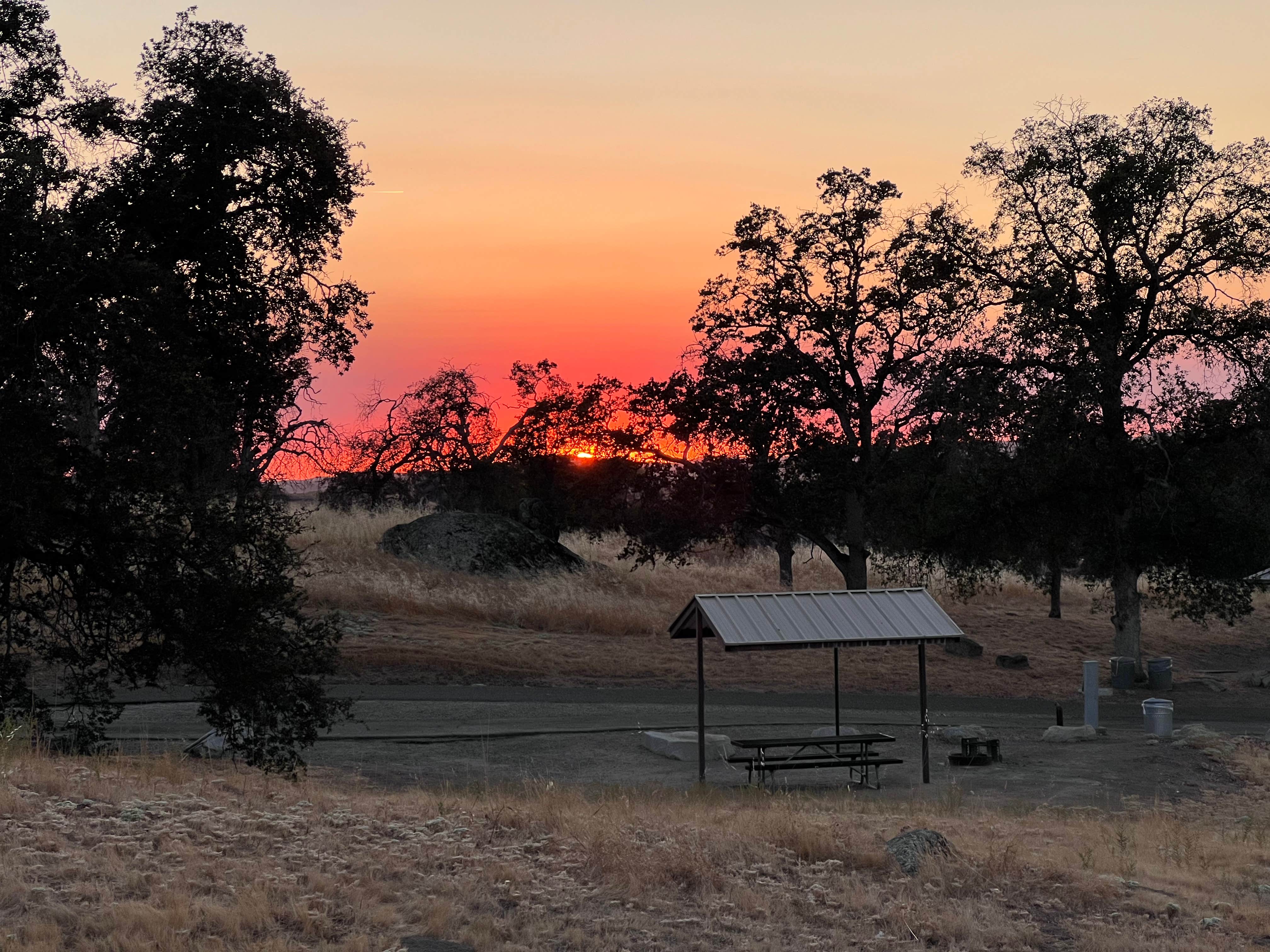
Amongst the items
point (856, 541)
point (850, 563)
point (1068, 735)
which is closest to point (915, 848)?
point (1068, 735)

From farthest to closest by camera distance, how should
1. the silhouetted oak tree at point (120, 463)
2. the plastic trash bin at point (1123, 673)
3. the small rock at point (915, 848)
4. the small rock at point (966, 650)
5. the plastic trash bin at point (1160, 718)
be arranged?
the small rock at point (966, 650)
the plastic trash bin at point (1123, 673)
the plastic trash bin at point (1160, 718)
the silhouetted oak tree at point (120, 463)
the small rock at point (915, 848)

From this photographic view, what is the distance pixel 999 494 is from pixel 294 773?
62.5 ft

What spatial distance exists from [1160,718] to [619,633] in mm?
14935

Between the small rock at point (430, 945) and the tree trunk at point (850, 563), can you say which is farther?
the tree trunk at point (850, 563)

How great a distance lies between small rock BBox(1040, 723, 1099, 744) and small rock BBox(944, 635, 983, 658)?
10.2 metres

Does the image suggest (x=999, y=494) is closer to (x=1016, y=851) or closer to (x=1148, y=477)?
(x=1148, y=477)

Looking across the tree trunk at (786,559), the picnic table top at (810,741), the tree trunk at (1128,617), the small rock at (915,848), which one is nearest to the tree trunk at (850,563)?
the tree trunk at (786,559)

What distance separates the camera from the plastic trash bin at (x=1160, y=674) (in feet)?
91.6

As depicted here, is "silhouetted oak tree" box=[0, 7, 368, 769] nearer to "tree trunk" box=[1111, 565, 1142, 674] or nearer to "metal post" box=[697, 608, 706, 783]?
"metal post" box=[697, 608, 706, 783]

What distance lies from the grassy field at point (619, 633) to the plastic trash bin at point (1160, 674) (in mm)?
883

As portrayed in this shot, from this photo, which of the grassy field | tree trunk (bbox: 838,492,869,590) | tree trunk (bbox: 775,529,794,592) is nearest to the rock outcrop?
the grassy field

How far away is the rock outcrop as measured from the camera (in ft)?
122

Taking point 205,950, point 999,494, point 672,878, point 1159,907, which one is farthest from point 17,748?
point 999,494

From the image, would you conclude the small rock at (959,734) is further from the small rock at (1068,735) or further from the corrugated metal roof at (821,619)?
the corrugated metal roof at (821,619)
